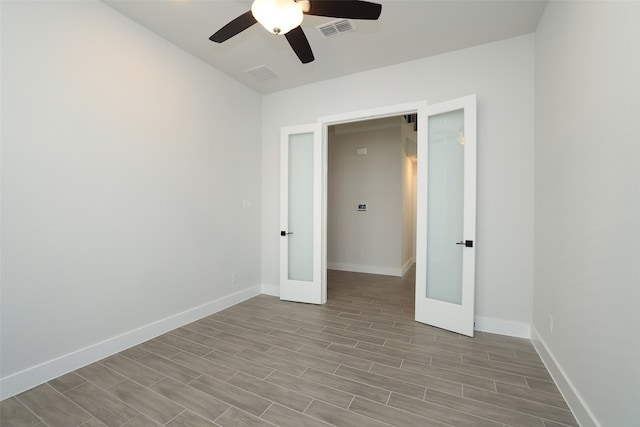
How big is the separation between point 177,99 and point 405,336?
12.1 feet

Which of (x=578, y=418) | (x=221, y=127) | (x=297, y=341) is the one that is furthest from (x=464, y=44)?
(x=297, y=341)

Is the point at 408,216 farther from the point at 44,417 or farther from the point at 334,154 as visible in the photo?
the point at 44,417

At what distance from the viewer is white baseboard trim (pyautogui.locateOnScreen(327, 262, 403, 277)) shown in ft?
18.2

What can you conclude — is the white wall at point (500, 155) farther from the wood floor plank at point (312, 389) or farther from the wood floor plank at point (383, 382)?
the wood floor plank at point (312, 389)

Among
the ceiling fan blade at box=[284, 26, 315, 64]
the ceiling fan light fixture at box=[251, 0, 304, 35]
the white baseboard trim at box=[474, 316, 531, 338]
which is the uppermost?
the ceiling fan blade at box=[284, 26, 315, 64]

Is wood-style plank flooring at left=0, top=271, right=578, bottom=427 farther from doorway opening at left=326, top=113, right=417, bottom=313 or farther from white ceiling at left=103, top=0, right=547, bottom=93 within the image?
white ceiling at left=103, top=0, right=547, bottom=93

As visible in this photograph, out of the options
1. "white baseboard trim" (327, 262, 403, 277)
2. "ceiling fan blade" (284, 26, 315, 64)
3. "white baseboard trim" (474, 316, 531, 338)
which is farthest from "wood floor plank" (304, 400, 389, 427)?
"white baseboard trim" (327, 262, 403, 277)

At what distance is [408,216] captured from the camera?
20.4 ft

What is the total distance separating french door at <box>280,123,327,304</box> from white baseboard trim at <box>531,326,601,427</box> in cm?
245

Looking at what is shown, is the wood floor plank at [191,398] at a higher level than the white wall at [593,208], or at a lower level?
lower

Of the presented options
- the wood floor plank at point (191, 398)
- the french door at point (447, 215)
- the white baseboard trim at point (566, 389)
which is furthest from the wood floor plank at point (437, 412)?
the french door at point (447, 215)

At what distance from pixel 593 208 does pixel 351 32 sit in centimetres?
258

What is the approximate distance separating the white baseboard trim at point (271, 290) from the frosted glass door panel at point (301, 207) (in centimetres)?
37

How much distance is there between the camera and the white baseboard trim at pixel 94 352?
1942 mm
